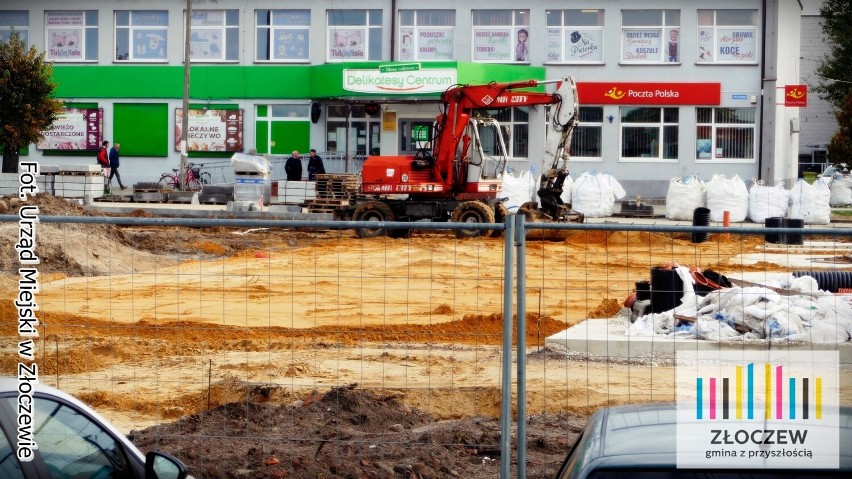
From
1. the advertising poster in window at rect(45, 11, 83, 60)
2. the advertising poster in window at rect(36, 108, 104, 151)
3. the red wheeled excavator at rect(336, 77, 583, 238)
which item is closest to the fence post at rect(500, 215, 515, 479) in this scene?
the red wheeled excavator at rect(336, 77, 583, 238)

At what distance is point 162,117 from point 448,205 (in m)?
20.4

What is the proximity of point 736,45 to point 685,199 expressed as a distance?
11.1m

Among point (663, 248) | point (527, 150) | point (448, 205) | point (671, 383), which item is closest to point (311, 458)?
point (671, 383)

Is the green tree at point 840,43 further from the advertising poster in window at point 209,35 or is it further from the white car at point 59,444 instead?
the white car at point 59,444

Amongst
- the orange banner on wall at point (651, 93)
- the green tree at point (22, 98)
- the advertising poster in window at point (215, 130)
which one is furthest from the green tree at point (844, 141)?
the green tree at point (22, 98)

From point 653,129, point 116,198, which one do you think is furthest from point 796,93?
point 116,198

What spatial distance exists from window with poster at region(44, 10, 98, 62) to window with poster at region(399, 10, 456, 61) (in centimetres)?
1293

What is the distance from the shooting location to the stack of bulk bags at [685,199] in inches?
1356

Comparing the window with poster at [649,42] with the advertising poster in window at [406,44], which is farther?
the advertising poster in window at [406,44]

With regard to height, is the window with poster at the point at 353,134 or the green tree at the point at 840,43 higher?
the green tree at the point at 840,43

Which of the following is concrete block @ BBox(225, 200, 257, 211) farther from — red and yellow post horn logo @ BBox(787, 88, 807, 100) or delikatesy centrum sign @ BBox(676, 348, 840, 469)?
delikatesy centrum sign @ BBox(676, 348, 840, 469)

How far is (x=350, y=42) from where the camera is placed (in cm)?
4438

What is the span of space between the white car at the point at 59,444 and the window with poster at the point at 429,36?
133ft

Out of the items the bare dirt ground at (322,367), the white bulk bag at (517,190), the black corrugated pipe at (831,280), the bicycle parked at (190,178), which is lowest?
the bare dirt ground at (322,367)
